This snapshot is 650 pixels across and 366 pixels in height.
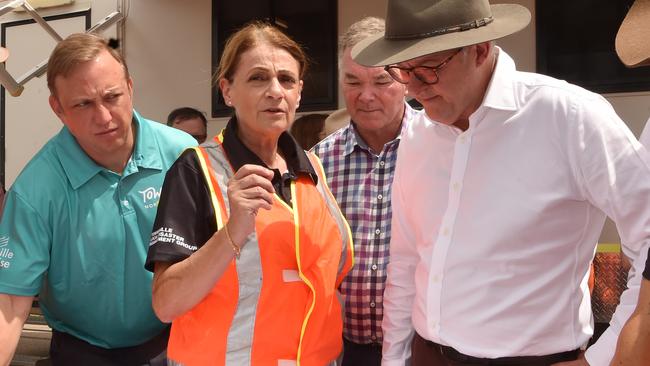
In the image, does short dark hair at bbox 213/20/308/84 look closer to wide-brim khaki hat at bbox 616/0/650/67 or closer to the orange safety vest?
the orange safety vest

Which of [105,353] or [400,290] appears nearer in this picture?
[400,290]

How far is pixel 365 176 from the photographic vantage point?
2.33 meters

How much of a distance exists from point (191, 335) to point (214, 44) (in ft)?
17.4

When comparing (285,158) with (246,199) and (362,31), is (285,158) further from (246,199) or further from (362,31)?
(362,31)

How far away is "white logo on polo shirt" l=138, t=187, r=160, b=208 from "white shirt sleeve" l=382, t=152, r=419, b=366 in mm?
779

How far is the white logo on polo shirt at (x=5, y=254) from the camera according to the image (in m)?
1.97

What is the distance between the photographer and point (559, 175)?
1.59 meters

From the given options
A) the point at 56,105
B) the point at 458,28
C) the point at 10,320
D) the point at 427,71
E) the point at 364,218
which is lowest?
the point at 10,320

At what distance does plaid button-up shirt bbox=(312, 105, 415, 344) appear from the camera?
2217 millimetres

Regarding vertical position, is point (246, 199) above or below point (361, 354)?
above

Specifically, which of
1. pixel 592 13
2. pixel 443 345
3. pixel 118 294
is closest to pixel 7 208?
pixel 118 294

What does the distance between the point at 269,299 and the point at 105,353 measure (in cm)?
75

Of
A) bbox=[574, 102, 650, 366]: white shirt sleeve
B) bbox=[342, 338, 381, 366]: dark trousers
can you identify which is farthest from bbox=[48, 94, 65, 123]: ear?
bbox=[574, 102, 650, 366]: white shirt sleeve

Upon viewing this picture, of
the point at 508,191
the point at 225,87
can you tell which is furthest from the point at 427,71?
the point at 225,87
